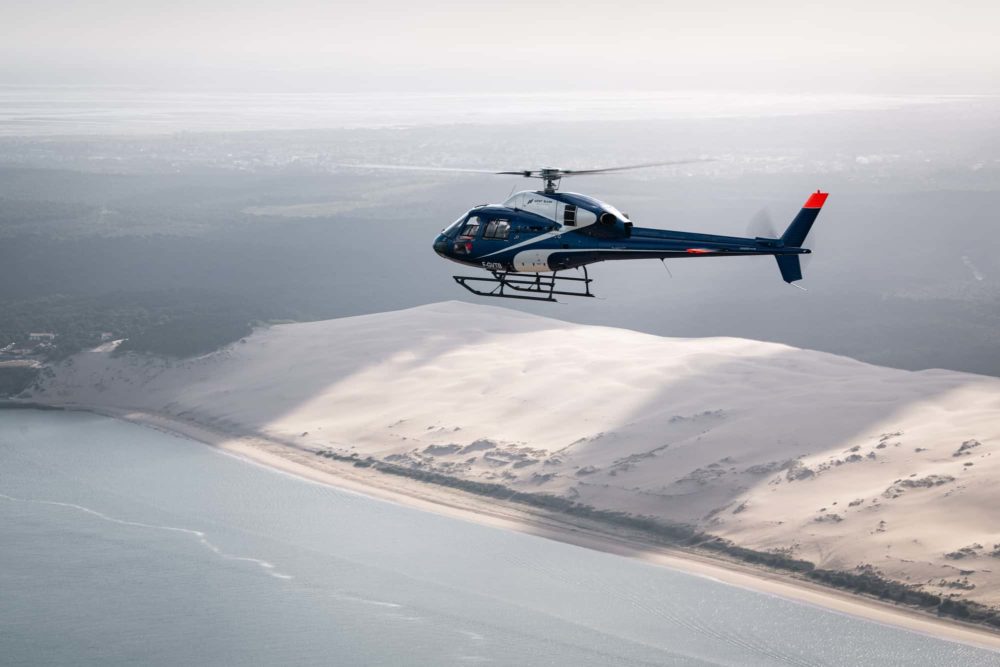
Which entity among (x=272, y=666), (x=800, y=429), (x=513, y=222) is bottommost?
(x=272, y=666)

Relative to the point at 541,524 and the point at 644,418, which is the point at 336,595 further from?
the point at 644,418

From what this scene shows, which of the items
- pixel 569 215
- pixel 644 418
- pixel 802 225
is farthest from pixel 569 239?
pixel 644 418

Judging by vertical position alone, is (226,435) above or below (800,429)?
below

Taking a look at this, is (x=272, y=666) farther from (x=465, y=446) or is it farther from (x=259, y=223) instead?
(x=259, y=223)

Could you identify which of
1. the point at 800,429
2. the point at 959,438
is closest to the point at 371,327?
the point at 800,429

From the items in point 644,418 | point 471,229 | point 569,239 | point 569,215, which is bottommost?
point 644,418

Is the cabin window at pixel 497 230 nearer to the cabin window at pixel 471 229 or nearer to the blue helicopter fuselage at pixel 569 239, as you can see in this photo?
the blue helicopter fuselage at pixel 569 239
